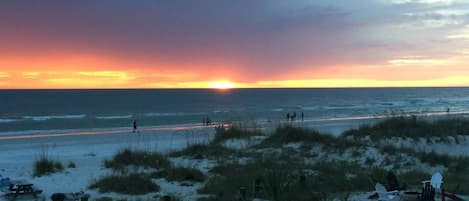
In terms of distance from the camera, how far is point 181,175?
1235cm

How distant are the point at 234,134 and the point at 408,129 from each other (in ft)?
22.5

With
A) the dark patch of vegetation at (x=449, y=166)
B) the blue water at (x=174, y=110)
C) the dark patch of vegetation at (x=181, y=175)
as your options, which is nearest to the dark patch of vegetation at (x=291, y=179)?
the dark patch of vegetation at (x=181, y=175)

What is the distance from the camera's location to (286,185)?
9.88 meters

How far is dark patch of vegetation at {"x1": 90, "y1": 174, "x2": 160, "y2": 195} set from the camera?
10.9 meters

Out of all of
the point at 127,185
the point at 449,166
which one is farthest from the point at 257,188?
the point at 449,166

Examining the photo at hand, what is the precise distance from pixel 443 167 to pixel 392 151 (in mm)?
1946

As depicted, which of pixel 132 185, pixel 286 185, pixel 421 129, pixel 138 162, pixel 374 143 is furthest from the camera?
pixel 421 129

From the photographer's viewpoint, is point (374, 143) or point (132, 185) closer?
point (132, 185)

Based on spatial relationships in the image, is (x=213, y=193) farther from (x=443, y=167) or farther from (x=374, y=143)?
(x=374, y=143)

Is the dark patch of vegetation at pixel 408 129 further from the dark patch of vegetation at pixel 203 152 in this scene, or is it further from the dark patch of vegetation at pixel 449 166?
the dark patch of vegetation at pixel 203 152

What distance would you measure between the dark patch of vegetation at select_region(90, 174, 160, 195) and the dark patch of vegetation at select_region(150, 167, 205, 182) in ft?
3.01

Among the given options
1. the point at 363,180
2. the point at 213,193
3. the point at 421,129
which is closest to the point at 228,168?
the point at 213,193

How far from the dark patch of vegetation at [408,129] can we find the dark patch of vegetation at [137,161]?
8.14 m

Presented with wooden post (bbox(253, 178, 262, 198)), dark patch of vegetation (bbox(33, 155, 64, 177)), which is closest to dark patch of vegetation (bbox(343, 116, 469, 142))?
wooden post (bbox(253, 178, 262, 198))
